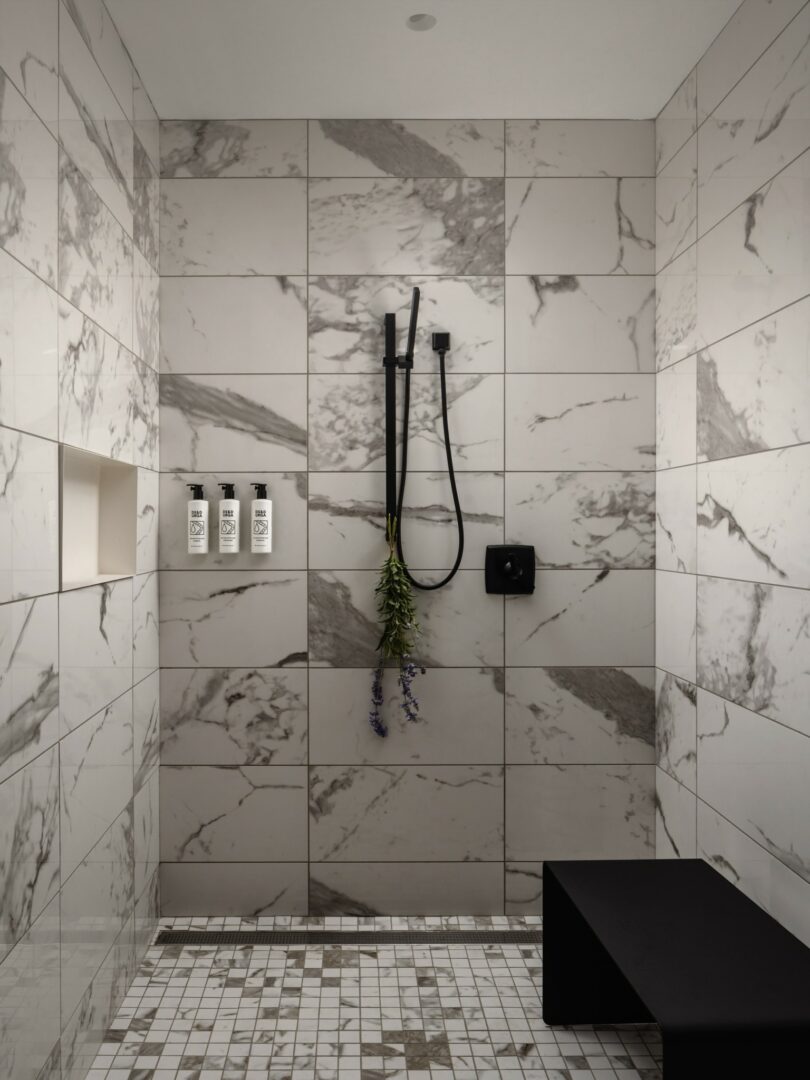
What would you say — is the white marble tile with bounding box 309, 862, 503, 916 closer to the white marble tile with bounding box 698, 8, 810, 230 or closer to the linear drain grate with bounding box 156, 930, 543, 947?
the linear drain grate with bounding box 156, 930, 543, 947

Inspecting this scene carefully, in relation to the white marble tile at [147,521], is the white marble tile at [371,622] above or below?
below

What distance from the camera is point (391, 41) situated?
2.20m

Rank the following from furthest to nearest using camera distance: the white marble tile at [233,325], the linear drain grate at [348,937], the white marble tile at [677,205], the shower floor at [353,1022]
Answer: the white marble tile at [233,325] < the linear drain grate at [348,937] < the white marble tile at [677,205] < the shower floor at [353,1022]

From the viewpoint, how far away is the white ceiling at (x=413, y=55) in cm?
208

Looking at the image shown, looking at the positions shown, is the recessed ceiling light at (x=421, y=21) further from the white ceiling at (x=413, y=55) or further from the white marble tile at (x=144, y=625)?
the white marble tile at (x=144, y=625)

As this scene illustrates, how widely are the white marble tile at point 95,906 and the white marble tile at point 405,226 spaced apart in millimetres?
1829

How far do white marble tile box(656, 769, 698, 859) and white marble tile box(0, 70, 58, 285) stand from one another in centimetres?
217

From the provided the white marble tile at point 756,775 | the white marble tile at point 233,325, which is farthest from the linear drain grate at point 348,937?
the white marble tile at point 233,325

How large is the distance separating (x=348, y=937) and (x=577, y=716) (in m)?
1.01

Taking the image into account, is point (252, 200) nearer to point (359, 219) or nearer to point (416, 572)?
point (359, 219)

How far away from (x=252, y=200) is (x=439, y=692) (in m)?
1.72

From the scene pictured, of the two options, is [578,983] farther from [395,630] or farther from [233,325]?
[233,325]

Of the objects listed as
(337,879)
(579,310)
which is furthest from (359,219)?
(337,879)

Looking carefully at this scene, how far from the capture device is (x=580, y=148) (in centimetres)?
261
